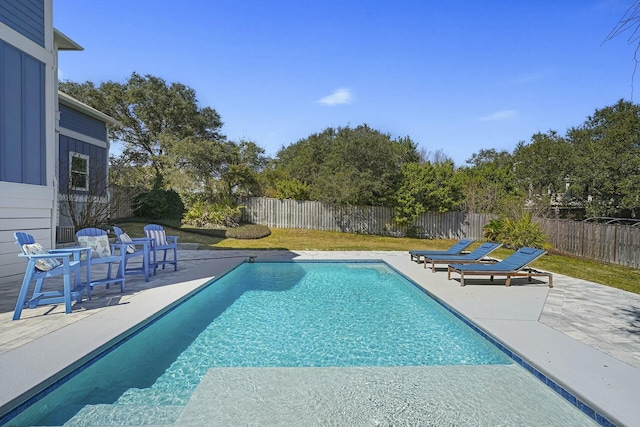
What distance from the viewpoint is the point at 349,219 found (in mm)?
18422

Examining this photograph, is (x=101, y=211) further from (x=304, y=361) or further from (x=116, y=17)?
(x=304, y=361)

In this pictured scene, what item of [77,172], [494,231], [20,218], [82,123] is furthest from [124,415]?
[494,231]

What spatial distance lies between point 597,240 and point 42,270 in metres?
13.3

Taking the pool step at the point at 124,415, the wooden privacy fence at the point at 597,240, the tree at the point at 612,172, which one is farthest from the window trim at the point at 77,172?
the tree at the point at 612,172

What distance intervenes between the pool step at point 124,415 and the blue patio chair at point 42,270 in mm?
2086

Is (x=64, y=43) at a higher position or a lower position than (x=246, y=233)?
higher

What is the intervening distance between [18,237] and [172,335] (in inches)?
88.0

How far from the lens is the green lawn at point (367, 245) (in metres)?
7.87

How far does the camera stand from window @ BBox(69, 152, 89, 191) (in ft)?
38.6

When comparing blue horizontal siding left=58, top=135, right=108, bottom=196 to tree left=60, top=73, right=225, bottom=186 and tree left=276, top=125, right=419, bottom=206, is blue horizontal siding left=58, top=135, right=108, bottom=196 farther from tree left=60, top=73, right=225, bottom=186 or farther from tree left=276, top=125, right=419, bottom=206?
tree left=60, top=73, right=225, bottom=186

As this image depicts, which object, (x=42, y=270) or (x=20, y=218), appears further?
(x=20, y=218)

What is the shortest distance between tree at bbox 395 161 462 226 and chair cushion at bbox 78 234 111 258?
13525mm

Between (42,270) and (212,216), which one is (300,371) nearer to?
(42,270)

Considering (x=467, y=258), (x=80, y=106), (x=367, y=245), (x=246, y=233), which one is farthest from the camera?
(x=246, y=233)
